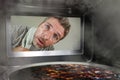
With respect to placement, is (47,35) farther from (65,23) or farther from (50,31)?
(65,23)

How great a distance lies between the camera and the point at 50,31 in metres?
1.39

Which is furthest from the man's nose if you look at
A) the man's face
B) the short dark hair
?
the short dark hair

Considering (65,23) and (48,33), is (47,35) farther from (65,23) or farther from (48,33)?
(65,23)

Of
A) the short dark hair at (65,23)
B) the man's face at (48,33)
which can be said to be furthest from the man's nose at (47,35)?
the short dark hair at (65,23)

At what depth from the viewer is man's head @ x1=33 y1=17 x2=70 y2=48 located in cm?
137

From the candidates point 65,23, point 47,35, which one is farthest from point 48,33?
point 65,23

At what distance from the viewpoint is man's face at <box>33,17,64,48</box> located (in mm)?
1370

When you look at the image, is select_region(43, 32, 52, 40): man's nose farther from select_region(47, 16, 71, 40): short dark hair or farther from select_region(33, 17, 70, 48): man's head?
select_region(47, 16, 71, 40): short dark hair

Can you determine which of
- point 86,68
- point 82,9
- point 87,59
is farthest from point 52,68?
point 82,9

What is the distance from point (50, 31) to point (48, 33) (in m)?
0.02

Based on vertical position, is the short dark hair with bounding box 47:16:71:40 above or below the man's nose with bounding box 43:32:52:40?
above

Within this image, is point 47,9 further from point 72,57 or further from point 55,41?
point 72,57

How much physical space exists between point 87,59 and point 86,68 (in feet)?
0.61

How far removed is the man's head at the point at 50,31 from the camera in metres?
1.37
